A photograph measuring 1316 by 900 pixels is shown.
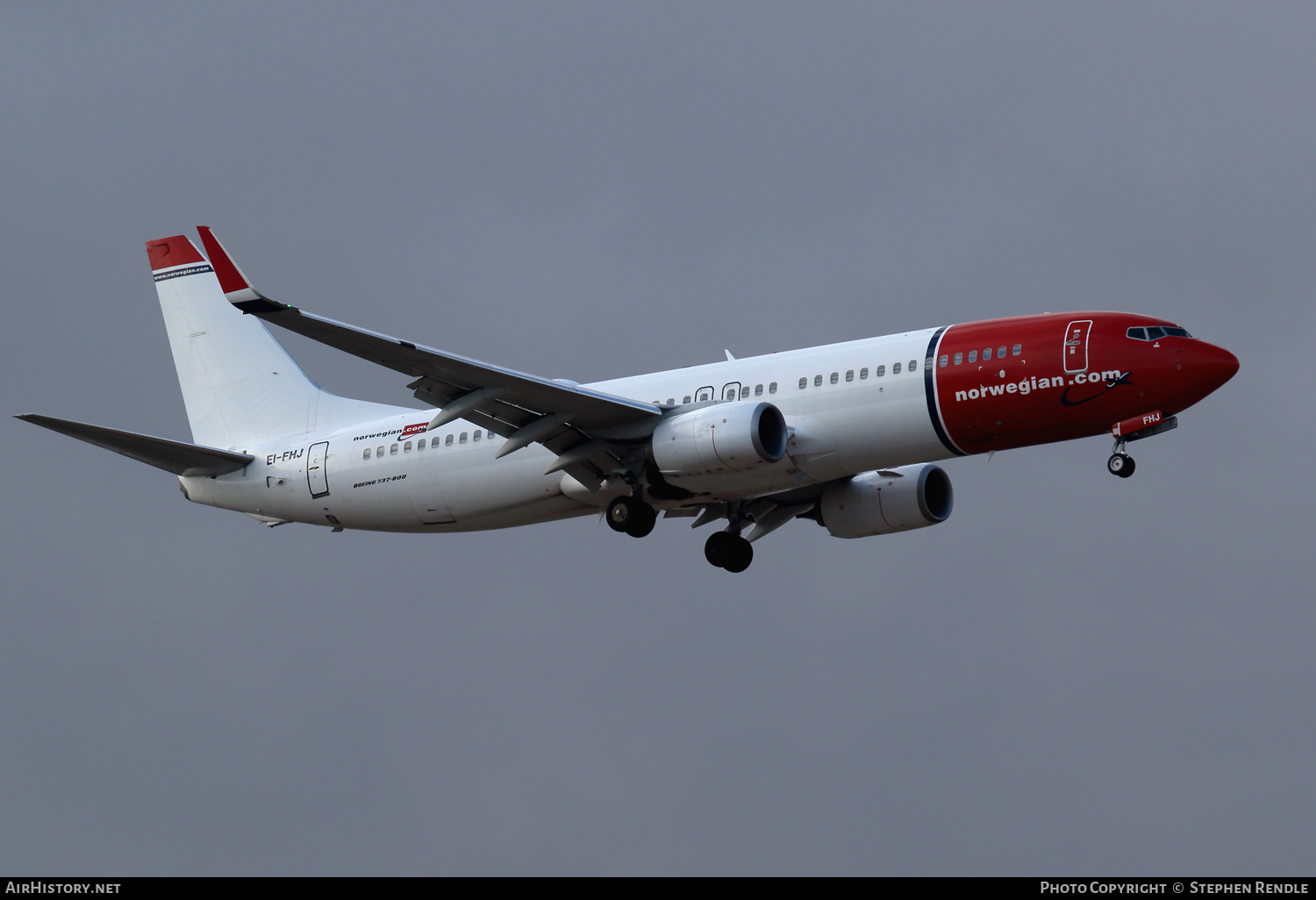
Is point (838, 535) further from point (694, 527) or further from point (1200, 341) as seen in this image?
point (1200, 341)

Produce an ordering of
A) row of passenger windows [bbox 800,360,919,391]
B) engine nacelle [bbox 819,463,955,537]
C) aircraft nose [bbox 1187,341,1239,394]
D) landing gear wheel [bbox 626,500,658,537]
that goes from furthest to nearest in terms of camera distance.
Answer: engine nacelle [bbox 819,463,955,537] → landing gear wheel [bbox 626,500,658,537] → row of passenger windows [bbox 800,360,919,391] → aircraft nose [bbox 1187,341,1239,394]

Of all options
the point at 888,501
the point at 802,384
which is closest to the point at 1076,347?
the point at 802,384

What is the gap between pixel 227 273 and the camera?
3098 centimetres

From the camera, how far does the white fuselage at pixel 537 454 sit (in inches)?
1332

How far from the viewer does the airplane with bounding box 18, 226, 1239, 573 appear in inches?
1291

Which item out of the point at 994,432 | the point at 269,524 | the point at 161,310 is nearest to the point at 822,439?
the point at 994,432

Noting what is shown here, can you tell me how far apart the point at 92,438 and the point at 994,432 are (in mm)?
20197

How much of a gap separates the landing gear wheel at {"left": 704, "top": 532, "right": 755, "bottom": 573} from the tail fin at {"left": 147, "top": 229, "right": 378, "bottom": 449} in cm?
957

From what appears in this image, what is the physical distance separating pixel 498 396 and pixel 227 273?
6241 mm

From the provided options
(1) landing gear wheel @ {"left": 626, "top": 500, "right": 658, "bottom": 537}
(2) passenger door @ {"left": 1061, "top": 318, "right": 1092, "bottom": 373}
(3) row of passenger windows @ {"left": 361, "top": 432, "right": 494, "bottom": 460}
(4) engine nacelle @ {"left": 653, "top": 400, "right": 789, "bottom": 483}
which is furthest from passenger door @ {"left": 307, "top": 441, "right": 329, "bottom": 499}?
(2) passenger door @ {"left": 1061, "top": 318, "right": 1092, "bottom": 373}

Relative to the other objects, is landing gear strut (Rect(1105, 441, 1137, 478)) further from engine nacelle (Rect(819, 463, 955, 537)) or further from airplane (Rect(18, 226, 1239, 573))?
engine nacelle (Rect(819, 463, 955, 537))

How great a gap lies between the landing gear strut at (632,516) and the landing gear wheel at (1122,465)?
10182 mm

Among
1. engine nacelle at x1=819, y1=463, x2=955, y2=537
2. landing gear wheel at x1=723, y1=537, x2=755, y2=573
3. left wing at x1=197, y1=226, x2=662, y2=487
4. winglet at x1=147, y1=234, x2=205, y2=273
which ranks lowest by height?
landing gear wheel at x1=723, y1=537, x2=755, y2=573

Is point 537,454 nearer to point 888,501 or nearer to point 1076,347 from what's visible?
point 888,501
